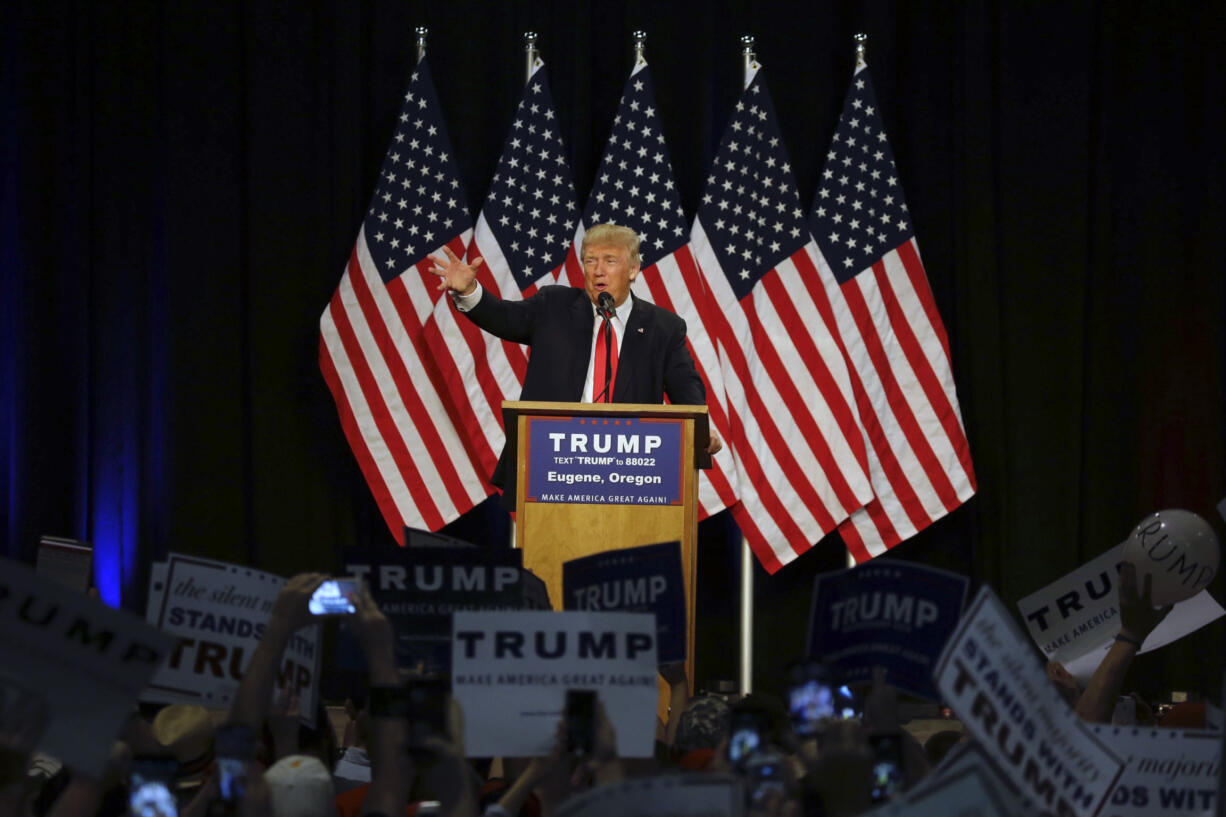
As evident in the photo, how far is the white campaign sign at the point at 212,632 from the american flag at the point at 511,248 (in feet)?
12.4

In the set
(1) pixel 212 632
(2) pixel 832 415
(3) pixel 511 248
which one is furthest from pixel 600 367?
(1) pixel 212 632

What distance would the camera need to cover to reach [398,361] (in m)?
6.39

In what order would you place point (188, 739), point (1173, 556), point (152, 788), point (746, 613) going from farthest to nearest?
point (746, 613) < point (1173, 556) < point (188, 739) < point (152, 788)

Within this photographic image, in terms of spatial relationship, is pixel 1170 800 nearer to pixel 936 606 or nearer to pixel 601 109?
pixel 936 606

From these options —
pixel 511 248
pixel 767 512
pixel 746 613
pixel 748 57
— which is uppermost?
pixel 748 57

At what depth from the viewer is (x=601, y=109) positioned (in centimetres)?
682

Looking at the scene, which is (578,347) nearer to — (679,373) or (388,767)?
(679,373)

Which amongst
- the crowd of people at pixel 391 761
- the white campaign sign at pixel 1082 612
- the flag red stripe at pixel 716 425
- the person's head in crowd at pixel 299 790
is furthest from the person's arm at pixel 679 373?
the person's head in crowd at pixel 299 790

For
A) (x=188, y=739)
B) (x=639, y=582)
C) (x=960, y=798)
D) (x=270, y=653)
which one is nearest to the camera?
(x=960, y=798)

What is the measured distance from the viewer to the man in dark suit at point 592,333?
5004 millimetres

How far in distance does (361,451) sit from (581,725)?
4505 mm

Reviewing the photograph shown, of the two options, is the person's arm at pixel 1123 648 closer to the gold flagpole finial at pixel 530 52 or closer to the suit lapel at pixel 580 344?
the suit lapel at pixel 580 344

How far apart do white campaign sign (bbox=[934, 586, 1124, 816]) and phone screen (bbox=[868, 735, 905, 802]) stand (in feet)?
0.32

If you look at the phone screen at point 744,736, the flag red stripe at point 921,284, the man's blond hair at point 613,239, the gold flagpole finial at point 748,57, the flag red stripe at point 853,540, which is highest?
the gold flagpole finial at point 748,57
